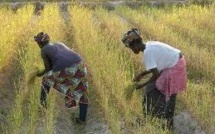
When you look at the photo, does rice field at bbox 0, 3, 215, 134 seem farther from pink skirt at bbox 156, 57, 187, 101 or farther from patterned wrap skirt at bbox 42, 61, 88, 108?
pink skirt at bbox 156, 57, 187, 101

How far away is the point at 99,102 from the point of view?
6.12 meters

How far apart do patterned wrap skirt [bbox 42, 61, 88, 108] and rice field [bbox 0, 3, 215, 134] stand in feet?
0.54

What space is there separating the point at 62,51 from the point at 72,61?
6.6 inches

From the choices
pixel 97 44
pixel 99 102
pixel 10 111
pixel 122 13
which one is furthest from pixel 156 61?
pixel 122 13

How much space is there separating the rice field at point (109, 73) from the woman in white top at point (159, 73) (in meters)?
0.20

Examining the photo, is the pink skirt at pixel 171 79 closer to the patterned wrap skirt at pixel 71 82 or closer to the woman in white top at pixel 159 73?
the woman in white top at pixel 159 73

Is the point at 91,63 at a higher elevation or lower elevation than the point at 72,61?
lower

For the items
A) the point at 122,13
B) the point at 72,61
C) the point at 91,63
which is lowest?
the point at 122,13

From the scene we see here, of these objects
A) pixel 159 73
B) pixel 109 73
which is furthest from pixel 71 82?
pixel 159 73

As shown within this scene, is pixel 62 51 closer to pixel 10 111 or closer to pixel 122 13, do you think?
pixel 10 111

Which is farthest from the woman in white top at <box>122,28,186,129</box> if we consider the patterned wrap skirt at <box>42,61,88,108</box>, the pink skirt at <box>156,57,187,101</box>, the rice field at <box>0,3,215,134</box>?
the patterned wrap skirt at <box>42,61,88,108</box>

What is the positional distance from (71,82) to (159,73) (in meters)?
1.15

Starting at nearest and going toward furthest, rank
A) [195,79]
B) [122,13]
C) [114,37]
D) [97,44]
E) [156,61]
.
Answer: [156,61] < [195,79] < [97,44] < [114,37] < [122,13]

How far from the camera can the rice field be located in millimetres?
5121
